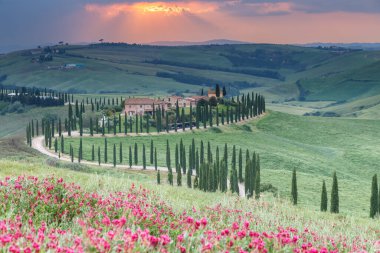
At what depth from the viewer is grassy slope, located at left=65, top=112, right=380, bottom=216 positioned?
11024 centimetres

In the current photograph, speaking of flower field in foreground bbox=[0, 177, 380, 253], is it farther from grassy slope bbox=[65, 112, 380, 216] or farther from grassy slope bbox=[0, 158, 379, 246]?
grassy slope bbox=[65, 112, 380, 216]

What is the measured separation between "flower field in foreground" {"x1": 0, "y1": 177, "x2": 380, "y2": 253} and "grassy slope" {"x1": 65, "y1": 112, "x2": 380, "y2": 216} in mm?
78491

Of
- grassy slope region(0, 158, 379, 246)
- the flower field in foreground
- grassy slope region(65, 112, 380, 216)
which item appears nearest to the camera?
the flower field in foreground

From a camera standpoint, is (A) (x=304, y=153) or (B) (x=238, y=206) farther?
(A) (x=304, y=153)

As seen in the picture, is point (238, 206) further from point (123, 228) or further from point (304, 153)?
point (304, 153)

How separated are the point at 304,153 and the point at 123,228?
503ft

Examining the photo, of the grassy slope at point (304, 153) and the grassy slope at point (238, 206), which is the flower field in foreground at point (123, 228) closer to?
the grassy slope at point (238, 206)

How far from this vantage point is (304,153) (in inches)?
6417

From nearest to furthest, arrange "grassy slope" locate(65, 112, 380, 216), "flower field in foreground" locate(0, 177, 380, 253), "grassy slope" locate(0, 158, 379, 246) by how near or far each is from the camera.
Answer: "flower field in foreground" locate(0, 177, 380, 253)
"grassy slope" locate(0, 158, 379, 246)
"grassy slope" locate(65, 112, 380, 216)

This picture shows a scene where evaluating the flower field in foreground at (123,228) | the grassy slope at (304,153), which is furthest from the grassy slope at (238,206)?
the grassy slope at (304,153)

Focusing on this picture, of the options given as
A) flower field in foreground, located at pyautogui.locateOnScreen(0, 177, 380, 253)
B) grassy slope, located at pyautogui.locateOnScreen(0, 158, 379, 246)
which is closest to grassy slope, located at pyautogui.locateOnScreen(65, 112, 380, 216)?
grassy slope, located at pyautogui.locateOnScreen(0, 158, 379, 246)

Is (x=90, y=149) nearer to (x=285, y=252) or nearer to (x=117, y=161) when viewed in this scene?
(x=117, y=161)

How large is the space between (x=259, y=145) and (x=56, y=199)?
489 ft

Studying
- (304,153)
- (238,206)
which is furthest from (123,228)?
(304,153)
